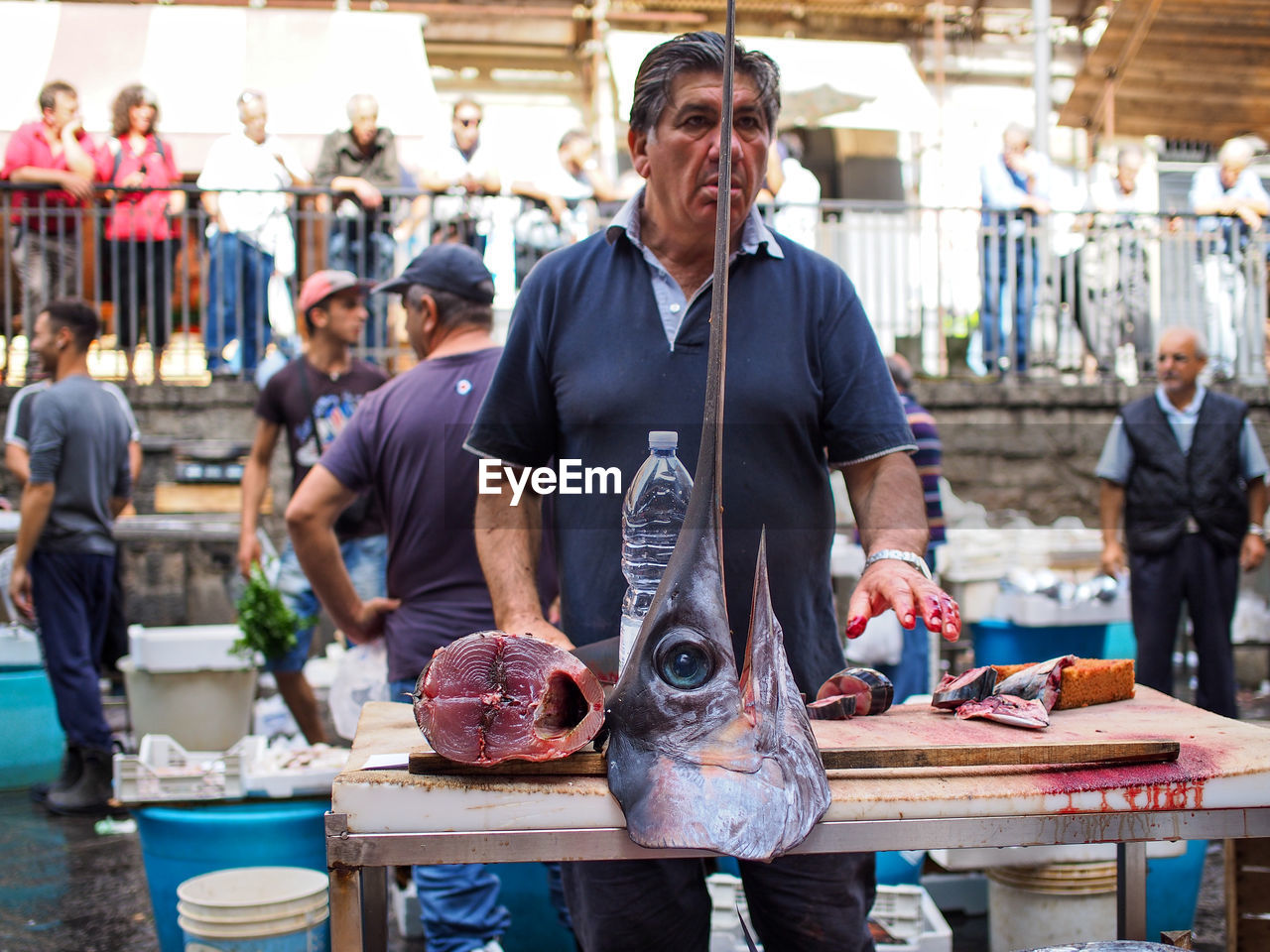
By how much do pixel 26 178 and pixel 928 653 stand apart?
6.47m

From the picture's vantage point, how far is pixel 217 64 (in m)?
11.3

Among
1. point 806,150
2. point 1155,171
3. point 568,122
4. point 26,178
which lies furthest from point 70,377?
point 1155,171

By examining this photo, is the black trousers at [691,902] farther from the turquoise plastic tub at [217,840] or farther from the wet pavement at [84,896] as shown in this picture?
the wet pavement at [84,896]

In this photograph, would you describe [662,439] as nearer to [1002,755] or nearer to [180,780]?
[1002,755]

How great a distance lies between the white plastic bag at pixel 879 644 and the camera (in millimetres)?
5270

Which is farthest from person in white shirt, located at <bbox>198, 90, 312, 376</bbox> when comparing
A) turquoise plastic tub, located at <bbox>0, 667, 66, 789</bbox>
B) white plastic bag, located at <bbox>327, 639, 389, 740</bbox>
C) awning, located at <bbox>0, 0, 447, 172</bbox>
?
white plastic bag, located at <bbox>327, 639, 389, 740</bbox>

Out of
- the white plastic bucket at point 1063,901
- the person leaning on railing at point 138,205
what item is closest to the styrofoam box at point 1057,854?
the white plastic bucket at point 1063,901

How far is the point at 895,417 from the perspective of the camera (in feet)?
7.39

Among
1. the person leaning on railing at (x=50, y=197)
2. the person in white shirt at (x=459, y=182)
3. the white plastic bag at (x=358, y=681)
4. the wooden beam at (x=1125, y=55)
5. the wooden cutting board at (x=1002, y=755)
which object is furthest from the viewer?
the person in white shirt at (x=459, y=182)

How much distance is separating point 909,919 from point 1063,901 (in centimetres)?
47

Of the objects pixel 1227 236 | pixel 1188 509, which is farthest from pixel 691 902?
pixel 1227 236

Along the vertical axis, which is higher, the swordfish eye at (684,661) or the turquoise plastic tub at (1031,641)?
the swordfish eye at (684,661)

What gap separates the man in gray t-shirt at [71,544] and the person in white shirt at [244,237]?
Result: 3.11m

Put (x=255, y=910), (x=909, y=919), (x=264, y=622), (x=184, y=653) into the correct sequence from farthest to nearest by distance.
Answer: (x=184, y=653), (x=264, y=622), (x=909, y=919), (x=255, y=910)
